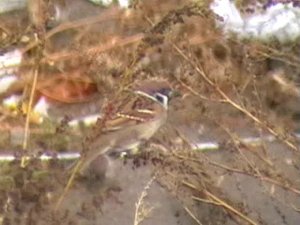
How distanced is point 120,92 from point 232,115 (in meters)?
2.46

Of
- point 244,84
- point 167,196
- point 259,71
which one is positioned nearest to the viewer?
point 244,84

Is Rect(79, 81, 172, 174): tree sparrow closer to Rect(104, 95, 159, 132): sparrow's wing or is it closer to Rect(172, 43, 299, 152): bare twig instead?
Rect(104, 95, 159, 132): sparrow's wing

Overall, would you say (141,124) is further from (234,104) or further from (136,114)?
(234,104)

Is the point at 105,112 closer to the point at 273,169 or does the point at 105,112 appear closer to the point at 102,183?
the point at 273,169

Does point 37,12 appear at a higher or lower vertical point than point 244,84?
higher

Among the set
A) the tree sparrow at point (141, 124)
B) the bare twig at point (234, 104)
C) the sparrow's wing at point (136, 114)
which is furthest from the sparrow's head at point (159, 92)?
the bare twig at point (234, 104)

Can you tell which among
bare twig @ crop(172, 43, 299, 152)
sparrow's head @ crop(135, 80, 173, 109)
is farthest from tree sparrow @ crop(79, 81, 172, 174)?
bare twig @ crop(172, 43, 299, 152)

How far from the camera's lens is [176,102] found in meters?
5.33

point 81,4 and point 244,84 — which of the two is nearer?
point 244,84

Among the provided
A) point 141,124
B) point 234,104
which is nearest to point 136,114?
point 141,124

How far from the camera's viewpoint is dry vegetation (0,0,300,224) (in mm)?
3602

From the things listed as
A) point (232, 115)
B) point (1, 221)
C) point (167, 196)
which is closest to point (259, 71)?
point (232, 115)

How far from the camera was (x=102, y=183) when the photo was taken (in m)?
5.11

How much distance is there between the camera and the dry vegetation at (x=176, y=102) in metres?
3.60
